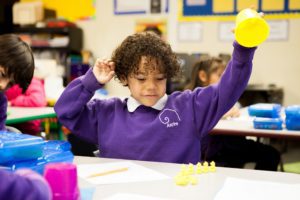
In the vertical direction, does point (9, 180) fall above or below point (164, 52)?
below

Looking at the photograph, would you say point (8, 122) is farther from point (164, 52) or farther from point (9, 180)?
point (9, 180)

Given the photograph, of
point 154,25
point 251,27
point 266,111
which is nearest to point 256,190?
point 251,27

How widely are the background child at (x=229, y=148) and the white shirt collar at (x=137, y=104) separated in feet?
2.86

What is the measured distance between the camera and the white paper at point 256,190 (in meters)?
0.89

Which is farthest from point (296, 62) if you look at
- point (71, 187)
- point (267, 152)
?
point (71, 187)

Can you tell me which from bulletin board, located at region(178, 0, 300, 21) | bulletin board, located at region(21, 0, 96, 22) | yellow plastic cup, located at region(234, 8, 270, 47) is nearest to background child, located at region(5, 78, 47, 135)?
yellow plastic cup, located at region(234, 8, 270, 47)

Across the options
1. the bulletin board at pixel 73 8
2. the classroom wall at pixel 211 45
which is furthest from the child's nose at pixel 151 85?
the bulletin board at pixel 73 8

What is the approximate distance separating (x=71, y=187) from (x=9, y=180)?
8.3 inches

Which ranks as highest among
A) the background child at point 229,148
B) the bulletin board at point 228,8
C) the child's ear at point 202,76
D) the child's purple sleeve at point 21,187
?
the bulletin board at point 228,8

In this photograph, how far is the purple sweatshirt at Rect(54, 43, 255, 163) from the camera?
1362mm

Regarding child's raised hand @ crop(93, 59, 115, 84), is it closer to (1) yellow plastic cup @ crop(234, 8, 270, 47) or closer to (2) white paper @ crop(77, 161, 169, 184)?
(2) white paper @ crop(77, 161, 169, 184)

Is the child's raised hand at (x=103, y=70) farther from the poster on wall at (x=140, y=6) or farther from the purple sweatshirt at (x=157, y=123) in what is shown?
the poster on wall at (x=140, y=6)

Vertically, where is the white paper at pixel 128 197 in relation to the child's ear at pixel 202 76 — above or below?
below

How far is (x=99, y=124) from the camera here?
1.47m
